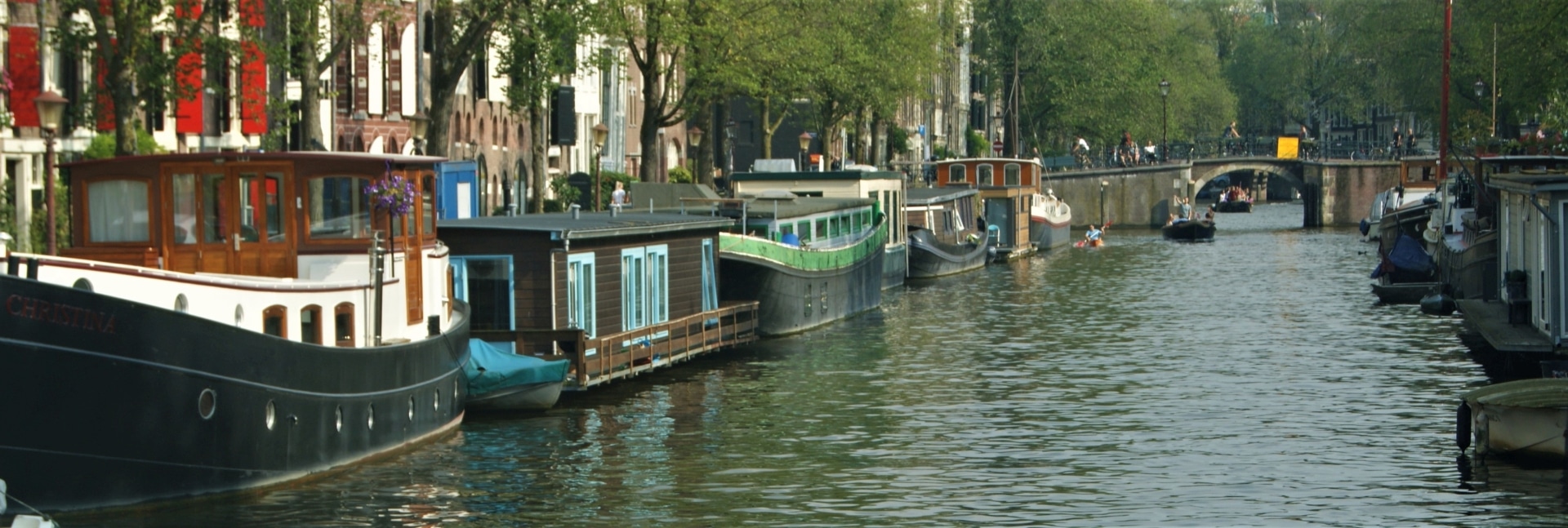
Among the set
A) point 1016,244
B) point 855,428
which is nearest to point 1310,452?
point 855,428

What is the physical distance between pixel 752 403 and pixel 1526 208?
1245cm

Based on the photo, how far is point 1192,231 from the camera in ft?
318

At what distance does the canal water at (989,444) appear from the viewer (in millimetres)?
23188

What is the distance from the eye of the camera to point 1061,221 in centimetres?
9406

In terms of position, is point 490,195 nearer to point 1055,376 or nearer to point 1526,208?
point 1055,376

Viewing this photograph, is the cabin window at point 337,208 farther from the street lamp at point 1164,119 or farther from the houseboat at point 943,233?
the street lamp at point 1164,119

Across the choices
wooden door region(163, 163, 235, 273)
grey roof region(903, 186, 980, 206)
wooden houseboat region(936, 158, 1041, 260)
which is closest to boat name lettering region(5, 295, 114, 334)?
wooden door region(163, 163, 235, 273)

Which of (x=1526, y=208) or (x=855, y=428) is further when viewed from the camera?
(x=1526, y=208)

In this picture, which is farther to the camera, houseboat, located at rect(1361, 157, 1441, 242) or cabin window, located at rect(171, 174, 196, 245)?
houseboat, located at rect(1361, 157, 1441, 242)

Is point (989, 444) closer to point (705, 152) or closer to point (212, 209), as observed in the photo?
point (212, 209)

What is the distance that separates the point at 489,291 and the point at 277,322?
934cm

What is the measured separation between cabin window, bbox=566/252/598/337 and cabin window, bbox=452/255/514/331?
0.91 meters

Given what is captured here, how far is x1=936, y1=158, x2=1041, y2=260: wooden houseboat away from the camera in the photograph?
83688mm

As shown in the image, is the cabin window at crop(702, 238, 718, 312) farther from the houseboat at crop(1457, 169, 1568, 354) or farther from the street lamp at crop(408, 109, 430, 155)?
the houseboat at crop(1457, 169, 1568, 354)
